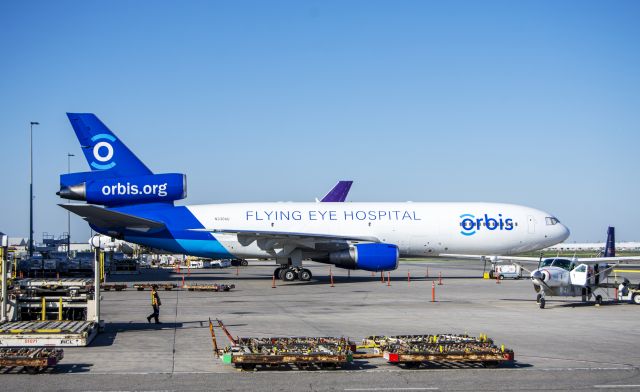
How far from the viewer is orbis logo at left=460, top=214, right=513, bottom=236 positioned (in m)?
41.2

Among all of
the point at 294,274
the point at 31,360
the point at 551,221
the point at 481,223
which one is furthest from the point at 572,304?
the point at 31,360

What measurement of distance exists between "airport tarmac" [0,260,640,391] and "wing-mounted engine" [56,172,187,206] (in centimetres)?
602

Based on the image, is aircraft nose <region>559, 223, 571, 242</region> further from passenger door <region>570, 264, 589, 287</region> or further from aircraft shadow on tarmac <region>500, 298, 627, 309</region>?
passenger door <region>570, 264, 589, 287</region>

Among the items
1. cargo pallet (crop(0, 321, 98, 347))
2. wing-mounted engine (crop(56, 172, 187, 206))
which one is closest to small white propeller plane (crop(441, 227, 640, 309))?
cargo pallet (crop(0, 321, 98, 347))

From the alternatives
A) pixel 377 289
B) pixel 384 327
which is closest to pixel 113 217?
pixel 377 289

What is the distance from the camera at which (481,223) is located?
41438 mm

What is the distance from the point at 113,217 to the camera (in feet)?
122

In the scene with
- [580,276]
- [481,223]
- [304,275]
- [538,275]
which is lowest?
[304,275]

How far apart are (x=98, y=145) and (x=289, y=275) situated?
39.9 ft

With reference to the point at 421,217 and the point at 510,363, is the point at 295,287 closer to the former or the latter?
the point at 421,217

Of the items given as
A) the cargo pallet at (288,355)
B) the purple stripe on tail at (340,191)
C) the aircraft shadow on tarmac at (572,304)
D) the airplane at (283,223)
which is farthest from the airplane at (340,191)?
the cargo pallet at (288,355)

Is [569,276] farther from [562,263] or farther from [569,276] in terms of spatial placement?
[562,263]

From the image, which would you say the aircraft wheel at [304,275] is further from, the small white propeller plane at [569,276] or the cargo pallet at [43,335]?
the cargo pallet at [43,335]

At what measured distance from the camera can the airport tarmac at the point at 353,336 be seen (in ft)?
41.5
